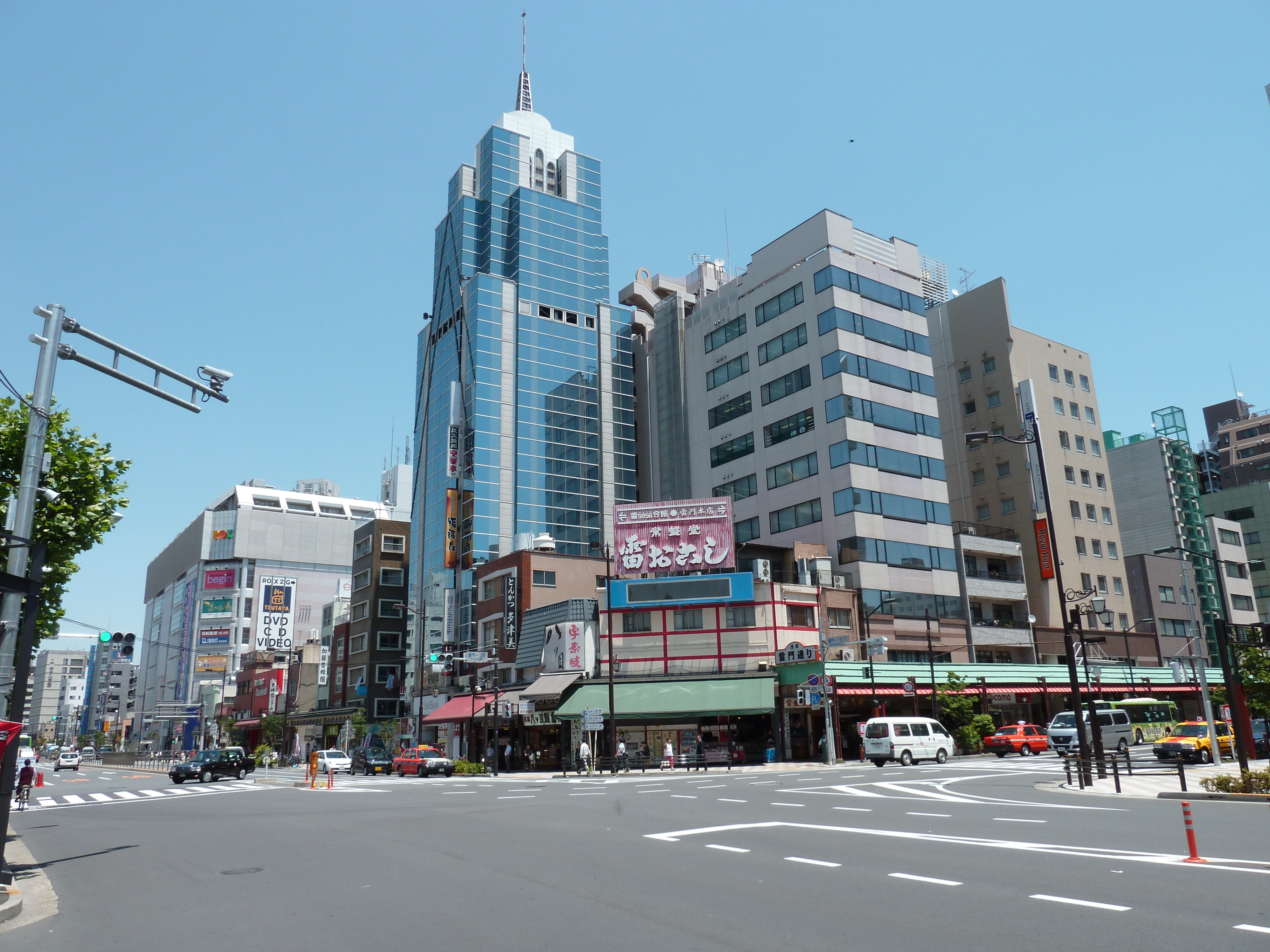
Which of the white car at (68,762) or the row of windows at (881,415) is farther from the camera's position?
the white car at (68,762)

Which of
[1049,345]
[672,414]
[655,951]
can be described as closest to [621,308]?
[672,414]

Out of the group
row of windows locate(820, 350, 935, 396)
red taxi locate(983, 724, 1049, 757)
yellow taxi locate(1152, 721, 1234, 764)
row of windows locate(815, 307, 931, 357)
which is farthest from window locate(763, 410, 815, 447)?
yellow taxi locate(1152, 721, 1234, 764)

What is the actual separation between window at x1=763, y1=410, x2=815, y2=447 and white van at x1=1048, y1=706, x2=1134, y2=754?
28469mm

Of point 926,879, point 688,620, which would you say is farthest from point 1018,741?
point 926,879

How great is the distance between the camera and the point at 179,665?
154750mm

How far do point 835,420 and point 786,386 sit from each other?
6.47 metres

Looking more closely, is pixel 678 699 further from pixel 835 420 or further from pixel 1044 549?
pixel 1044 549

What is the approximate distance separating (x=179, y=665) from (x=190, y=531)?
2441 cm

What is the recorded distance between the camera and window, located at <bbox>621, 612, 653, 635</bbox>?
51.7m

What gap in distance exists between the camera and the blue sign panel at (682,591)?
51.1 meters

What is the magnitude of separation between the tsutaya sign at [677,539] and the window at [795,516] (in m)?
13.7

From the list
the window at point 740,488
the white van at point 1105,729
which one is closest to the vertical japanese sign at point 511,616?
the window at point 740,488

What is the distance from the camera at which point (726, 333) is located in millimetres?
77500

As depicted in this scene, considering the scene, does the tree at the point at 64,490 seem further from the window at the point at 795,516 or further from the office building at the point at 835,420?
the window at the point at 795,516
